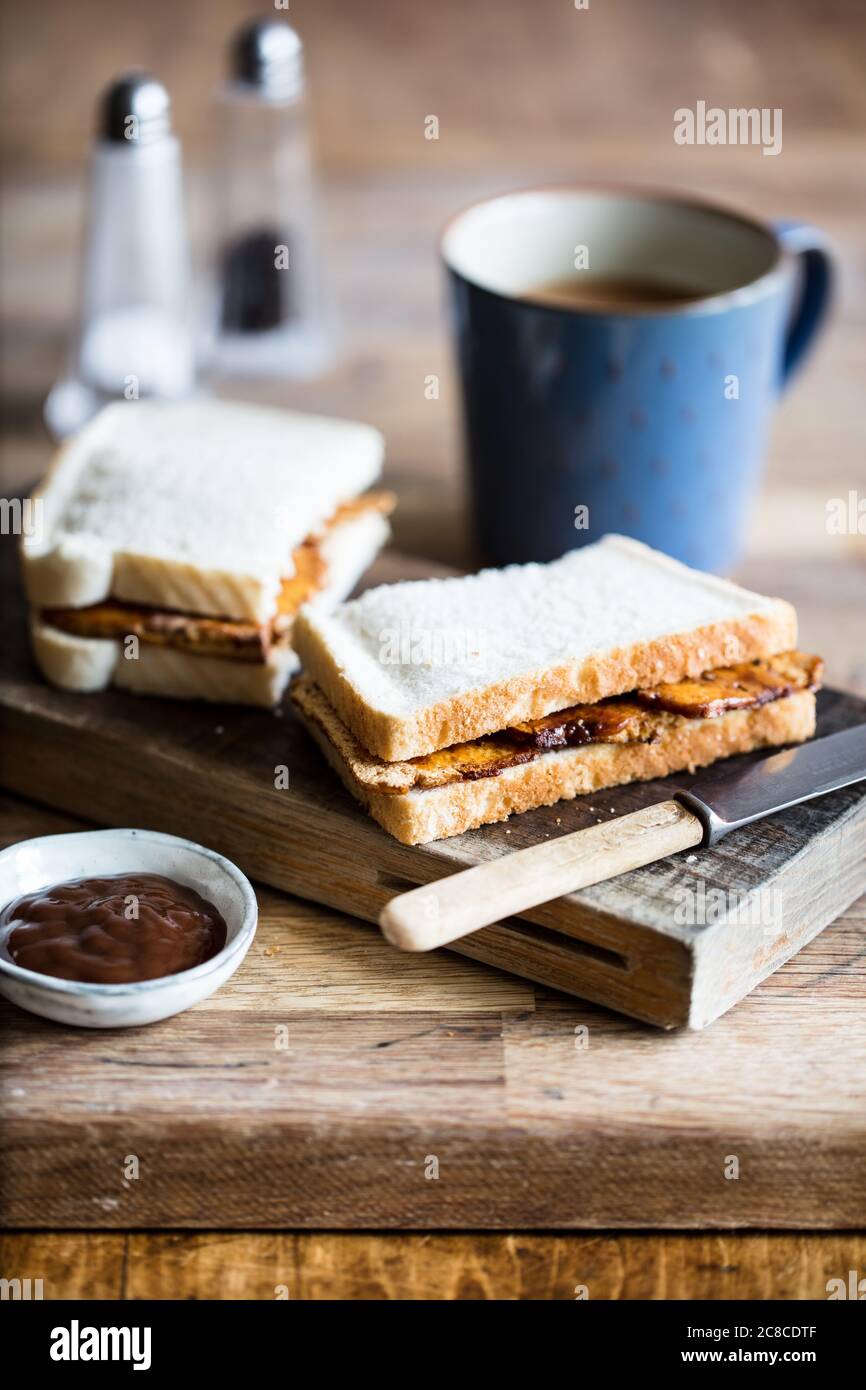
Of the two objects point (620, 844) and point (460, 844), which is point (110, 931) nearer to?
point (460, 844)

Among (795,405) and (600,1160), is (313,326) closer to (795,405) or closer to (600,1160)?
(795,405)

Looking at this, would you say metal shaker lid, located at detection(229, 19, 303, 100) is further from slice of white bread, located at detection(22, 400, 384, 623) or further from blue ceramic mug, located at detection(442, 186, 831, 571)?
slice of white bread, located at detection(22, 400, 384, 623)

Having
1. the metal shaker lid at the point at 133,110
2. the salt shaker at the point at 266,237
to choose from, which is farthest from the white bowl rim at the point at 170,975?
the salt shaker at the point at 266,237

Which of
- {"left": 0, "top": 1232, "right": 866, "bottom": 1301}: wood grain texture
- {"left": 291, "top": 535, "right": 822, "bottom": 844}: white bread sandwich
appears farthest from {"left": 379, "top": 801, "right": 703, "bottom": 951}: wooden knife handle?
{"left": 0, "top": 1232, "right": 866, "bottom": 1301}: wood grain texture

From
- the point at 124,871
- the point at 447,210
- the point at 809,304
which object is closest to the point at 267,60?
the point at 447,210

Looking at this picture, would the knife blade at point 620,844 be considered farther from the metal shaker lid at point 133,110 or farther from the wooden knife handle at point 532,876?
the metal shaker lid at point 133,110

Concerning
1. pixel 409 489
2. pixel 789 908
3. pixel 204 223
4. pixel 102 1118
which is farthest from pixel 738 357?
pixel 204 223
